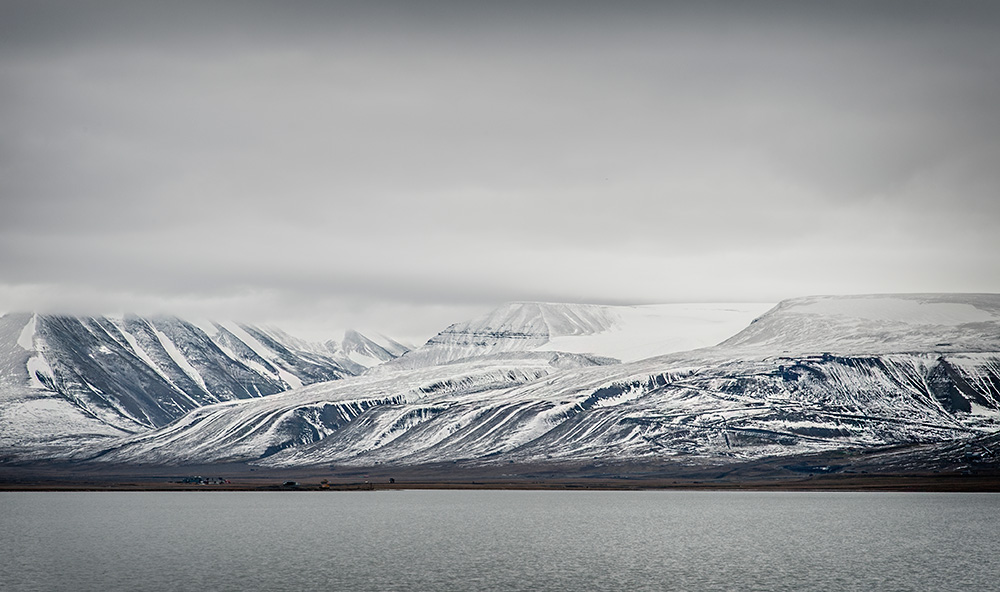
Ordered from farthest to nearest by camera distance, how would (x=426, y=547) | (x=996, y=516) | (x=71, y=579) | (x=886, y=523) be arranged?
(x=996, y=516)
(x=886, y=523)
(x=426, y=547)
(x=71, y=579)

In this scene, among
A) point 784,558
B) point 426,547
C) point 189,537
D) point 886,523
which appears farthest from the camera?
point 886,523

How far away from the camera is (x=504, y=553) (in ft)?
408

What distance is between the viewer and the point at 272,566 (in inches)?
4345

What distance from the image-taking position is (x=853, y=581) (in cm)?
10031

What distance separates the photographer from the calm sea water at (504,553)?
99.1m

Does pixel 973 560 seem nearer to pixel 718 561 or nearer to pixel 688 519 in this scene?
pixel 718 561

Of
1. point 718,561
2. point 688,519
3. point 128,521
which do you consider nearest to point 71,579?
point 718,561

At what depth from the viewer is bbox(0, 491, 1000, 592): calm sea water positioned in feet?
325

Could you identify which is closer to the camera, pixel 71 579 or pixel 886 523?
pixel 71 579

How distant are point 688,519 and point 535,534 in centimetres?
4017

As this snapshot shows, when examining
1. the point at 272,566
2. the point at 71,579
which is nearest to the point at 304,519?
the point at 272,566

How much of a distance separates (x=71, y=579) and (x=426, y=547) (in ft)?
142

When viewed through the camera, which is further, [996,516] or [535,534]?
[996,516]

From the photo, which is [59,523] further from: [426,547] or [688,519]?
[688,519]
